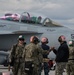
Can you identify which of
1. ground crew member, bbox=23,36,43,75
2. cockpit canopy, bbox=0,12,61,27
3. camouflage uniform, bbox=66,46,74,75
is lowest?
camouflage uniform, bbox=66,46,74,75

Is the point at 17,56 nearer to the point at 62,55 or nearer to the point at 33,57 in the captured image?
the point at 33,57

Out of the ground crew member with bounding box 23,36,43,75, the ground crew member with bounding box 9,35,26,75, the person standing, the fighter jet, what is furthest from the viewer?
the fighter jet

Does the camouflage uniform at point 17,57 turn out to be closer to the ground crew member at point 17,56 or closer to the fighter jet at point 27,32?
the ground crew member at point 17,56

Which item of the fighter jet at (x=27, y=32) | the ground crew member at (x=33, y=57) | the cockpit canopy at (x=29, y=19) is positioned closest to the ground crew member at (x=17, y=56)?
the ground crew member at (x=33, y=57)

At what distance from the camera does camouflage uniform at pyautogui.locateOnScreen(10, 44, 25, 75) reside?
1155 centimetres

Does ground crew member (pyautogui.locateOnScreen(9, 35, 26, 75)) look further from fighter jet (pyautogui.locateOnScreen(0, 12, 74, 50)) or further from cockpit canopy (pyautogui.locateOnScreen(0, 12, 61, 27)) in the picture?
cockpit canopy (pyautogui.locateOnScreen(0, 12, 61, 27))

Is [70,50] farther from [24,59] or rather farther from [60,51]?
[24,59]

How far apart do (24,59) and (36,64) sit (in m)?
0.48

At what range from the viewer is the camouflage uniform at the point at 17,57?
11555 mm

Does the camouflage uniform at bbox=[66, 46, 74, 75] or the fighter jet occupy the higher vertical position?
the fighter jet

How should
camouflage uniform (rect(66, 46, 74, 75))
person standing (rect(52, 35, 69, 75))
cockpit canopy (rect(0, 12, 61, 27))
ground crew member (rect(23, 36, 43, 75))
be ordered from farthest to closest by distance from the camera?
cockpit canopy (rect(0, 12, 61, 27)) < camouflage uniform (rect(66, 46, 74, 75)) < person standing (rect(52, 35, 69, 75)) < ground crew member (rect(23, 36, 43, 75))

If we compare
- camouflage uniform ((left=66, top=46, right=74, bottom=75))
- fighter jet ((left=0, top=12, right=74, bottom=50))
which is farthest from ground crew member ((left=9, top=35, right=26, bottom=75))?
fighter jet ((left=0, top=12, right=74, bottom=50))

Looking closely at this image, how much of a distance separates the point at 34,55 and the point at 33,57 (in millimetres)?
74

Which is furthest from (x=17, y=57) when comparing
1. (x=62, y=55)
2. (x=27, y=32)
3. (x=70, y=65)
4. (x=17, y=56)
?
(x=27, y=32)
